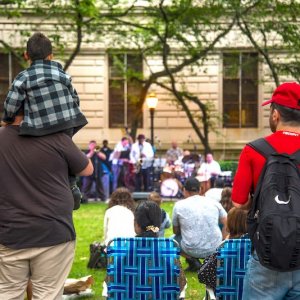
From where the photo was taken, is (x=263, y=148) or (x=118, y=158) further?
(x=118, y=158)

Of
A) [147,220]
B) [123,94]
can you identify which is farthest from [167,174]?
[147,220]

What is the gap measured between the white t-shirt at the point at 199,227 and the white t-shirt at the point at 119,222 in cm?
82

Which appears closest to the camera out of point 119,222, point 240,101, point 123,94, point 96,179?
point 119,222

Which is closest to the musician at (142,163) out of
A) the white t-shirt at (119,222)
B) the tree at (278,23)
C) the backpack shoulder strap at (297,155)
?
the tree at (278,23)

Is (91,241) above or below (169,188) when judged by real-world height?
above

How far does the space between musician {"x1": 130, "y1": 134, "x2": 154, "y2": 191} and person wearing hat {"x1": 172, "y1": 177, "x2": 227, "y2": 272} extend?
42.5 ft

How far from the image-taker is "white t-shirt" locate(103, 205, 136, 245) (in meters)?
8.58

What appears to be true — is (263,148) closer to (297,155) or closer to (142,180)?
(297,155)

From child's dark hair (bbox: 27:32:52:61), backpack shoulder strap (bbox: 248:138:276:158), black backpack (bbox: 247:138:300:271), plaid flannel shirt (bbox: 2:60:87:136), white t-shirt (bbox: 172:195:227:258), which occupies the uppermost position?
child's dark hair (bbox: 27:32:52:61)

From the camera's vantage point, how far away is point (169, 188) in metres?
20.5

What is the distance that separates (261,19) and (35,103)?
20720mm

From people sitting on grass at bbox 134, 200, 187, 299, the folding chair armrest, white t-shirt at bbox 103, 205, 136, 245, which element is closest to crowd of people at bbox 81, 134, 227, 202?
white t-shirt at bbox 103, 205, 136, 245

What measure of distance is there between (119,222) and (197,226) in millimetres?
1094

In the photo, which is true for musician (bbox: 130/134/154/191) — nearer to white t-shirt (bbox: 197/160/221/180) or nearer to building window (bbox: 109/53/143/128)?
white t-shirt (bbox: 197/160/221/180)
